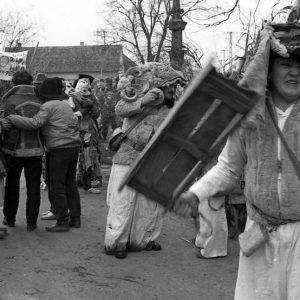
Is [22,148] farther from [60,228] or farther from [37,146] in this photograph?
[60,228]

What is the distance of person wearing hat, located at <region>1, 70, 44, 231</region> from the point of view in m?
5.80

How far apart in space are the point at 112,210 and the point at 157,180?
133 inches

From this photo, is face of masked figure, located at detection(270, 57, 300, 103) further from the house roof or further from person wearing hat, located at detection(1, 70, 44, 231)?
the house roof

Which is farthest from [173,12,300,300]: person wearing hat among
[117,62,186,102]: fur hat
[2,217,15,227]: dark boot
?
[2,217,15,227]: dark boot

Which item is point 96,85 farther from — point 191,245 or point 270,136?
point 270,136

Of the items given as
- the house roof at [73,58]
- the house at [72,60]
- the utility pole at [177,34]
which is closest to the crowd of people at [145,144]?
the utility pole at [177,34]

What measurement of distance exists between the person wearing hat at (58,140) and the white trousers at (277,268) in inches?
Answer: 153

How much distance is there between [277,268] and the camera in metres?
2.40

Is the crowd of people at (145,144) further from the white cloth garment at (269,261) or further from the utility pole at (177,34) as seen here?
the utility pole at (177,34)

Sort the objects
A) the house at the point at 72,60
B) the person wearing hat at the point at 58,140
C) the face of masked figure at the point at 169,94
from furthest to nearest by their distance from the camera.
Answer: the house at the point at 72,60, the person wearing hat at the point at 58,140, the face of masked figure at the point at 169,94

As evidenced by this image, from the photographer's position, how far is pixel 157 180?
2070 millimetres

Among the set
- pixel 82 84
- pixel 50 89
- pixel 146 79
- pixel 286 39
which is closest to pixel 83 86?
pixel 82 84

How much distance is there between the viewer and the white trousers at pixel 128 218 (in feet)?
17.4

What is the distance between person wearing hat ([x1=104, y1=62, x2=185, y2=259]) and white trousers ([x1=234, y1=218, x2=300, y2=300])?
267cm
